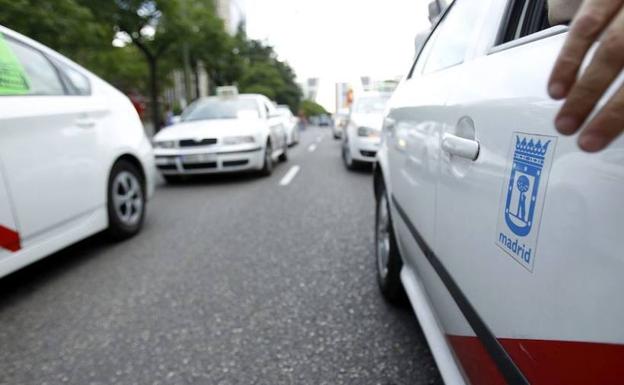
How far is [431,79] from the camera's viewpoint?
1735mm

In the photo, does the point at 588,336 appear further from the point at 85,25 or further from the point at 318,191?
the point at 85,25

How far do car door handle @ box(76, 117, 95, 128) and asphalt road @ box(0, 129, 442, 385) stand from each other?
38.3 inches

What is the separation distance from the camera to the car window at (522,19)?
1217 mm

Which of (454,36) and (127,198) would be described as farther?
(127,198)

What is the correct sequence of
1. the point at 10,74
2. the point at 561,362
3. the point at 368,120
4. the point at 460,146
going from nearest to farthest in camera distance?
1. the point at 561,362
2. the point at 460,146
3. the point at 10,74
4. the point at 368,120

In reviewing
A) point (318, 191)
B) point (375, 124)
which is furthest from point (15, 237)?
point (375, 124)

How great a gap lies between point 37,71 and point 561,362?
10.2ft

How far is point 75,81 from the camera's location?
3.15 m

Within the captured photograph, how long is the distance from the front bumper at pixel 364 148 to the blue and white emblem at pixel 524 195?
5716 mm

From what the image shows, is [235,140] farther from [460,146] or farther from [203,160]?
[460,146]

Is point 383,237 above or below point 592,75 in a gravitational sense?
below

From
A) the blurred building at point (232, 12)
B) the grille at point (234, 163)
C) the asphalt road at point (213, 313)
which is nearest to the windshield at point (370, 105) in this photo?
the grille at point (234, 163)

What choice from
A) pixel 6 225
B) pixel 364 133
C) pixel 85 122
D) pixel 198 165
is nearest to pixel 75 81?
pixel 85 122

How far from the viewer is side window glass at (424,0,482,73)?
147 centimetres
